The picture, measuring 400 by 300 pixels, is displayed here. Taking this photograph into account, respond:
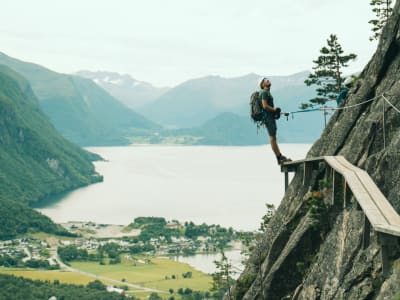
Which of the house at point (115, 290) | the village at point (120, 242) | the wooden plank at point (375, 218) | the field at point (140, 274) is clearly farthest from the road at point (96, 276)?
the wooden plank at point (375, 218)

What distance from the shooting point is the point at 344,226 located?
1137 cm

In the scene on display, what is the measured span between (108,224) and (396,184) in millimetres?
148265

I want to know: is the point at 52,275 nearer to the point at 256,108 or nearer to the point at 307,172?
the point at 256,108

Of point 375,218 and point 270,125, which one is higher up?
point 270,125

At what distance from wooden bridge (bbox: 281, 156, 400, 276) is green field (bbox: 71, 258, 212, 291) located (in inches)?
3090

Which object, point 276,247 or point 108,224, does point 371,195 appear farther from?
point 108,224

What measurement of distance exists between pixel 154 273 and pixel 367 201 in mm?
103678

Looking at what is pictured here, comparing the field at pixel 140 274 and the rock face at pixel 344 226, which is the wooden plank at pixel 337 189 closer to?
the rock face at pixel 344 226

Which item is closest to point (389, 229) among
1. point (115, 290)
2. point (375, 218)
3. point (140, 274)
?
point (375, 218)

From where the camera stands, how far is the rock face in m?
10.1

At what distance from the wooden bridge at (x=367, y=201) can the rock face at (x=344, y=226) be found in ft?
0.88

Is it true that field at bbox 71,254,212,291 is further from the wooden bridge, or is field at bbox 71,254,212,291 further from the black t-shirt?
the wooden bridge

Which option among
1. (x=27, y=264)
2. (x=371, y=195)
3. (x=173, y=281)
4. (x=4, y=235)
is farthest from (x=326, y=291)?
(x=4, y=235)

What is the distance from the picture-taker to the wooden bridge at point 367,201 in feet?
27.2
